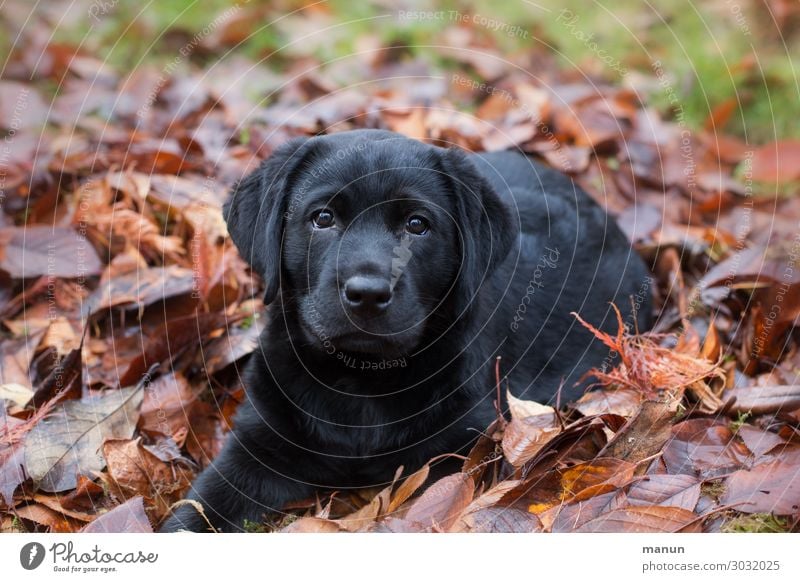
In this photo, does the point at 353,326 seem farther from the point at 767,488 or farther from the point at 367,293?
the point at 767,488

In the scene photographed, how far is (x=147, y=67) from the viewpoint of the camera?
266 inches

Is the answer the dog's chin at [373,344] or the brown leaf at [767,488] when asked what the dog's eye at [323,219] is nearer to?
the dog's chin at [373,344]

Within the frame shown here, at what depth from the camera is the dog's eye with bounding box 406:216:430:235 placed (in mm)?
4047

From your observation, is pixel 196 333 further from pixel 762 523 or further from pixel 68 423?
pixel 762 523

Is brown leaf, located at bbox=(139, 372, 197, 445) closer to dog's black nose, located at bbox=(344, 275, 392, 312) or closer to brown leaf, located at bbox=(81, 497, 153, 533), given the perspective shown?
brown leaf, located at bbox=(81, 497, 153, 533)

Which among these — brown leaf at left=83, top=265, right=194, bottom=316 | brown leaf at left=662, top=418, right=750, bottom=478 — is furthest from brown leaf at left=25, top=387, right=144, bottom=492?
brown leaf at left=662, top=418, right=750, bottom=478

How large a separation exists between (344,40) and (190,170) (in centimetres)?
202

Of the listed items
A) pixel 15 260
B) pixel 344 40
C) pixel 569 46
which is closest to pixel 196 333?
pixel 15 260

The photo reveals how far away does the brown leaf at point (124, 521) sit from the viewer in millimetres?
3537

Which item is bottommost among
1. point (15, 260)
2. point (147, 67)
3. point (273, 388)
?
point (273, 388)

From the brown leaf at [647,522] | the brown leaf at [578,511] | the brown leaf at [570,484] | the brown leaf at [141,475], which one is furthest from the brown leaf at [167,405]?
the brown leaf at [647,522]

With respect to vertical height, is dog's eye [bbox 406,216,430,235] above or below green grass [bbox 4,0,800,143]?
below

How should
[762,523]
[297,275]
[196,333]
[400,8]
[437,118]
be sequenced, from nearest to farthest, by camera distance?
[762,523] → [297,275] → [196,333] → [437,118] → [400,8]

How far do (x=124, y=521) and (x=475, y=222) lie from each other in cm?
199
